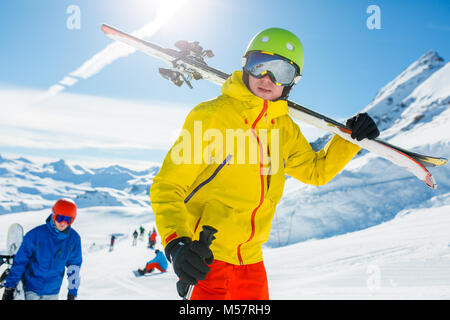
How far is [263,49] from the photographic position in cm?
259

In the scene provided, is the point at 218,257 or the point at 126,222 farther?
the point at 126,222

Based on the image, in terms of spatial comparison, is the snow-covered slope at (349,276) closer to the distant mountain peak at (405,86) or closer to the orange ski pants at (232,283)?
the orange ski pants at (232,283)

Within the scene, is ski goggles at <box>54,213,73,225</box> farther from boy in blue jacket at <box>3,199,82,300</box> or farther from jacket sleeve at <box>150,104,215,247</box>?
jacket sleeve at <box>150,104,215,247</box>

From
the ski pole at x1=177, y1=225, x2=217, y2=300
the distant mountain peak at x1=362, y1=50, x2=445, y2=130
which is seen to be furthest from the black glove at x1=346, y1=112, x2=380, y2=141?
the distant mountain peak at x1=362, y1=50, x2=445, y2=130

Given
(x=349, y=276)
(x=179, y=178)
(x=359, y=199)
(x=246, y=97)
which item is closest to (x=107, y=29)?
(x=246, y=97)

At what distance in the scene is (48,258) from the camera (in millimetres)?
4719

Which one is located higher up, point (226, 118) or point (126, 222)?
point (126, 222)

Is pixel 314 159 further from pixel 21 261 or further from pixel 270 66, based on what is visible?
pixel 21 261

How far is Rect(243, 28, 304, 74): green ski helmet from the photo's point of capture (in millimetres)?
2572

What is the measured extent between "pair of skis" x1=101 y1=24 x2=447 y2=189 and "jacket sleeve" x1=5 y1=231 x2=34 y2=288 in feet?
10.1

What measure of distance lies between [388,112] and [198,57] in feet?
604
